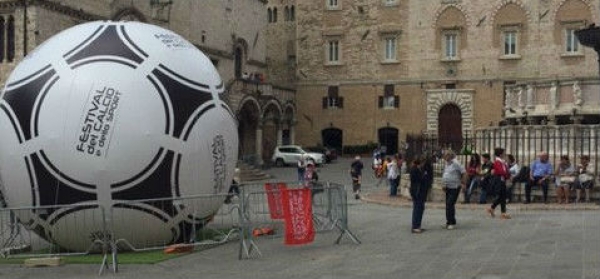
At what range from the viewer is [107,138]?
1165cm

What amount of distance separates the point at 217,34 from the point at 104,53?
123 feet

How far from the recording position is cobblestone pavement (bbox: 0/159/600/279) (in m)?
10.3

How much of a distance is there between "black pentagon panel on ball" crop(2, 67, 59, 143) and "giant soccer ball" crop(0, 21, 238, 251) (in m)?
0.02

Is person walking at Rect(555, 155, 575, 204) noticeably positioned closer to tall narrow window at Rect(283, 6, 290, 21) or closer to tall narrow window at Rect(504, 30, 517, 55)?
tall narrow window at Rect(504, 30, 517, 55)

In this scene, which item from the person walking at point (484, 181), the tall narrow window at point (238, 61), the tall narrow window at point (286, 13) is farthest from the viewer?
the tall narrow window at point (286, 13)

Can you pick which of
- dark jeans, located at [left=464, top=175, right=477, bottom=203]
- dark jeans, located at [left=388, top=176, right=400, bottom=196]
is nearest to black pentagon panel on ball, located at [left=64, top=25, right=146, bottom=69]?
dark jeans, located at [left=464, top=175, right=477, bottom=203]

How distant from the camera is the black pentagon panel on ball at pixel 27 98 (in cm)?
1194

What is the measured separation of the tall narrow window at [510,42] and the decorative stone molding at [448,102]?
323 cm

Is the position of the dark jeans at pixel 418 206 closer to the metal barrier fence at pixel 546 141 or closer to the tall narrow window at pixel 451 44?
the metal barrier fence at pixel 546 141

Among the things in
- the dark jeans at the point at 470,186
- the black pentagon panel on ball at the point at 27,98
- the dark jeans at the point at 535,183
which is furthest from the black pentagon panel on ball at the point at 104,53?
the dark jeans at the point at 535,183

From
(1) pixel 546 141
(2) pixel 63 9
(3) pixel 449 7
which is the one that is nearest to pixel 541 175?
(1) pixel 546 141

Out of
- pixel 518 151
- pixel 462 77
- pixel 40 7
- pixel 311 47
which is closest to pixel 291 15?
pixel 311 47

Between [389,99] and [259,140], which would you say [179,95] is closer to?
[259,140]

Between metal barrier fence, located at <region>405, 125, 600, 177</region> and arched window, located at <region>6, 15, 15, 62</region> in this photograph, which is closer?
metal barrier fence, located at <region>405, 125, 600, 177</region>
